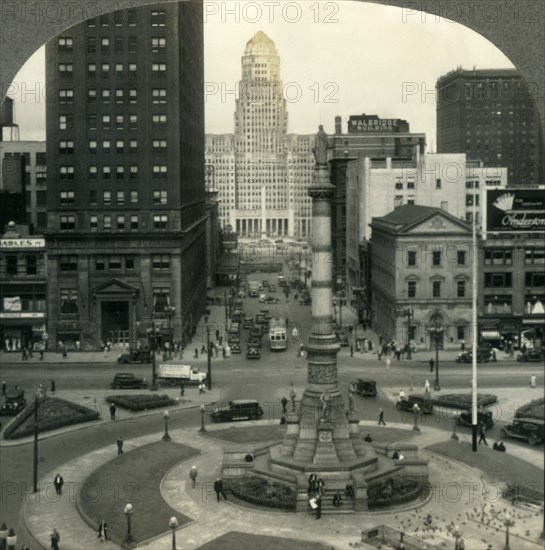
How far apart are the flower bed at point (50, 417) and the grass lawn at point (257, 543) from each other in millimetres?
18078

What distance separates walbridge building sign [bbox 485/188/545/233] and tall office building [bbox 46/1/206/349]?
34.9m

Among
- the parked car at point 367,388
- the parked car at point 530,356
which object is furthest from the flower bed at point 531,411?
the parked car at point 530,356

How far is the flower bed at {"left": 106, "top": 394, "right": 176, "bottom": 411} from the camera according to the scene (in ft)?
162

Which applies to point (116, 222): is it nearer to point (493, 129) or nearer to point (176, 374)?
point (176, 374)

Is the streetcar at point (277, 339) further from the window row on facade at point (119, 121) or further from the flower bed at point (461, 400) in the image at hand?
the flower bed at point (461, 400)

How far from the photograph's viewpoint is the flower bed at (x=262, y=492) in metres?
31.5

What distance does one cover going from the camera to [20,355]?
226 ft

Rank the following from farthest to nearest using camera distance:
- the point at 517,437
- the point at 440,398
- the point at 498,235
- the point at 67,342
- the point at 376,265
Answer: the point at 376,265 < the point at 67,342 < the point at 498,235 < the point at 440,398 < the point at 517,437

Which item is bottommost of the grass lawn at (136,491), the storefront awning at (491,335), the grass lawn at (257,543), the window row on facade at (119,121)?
the grass lawn at (257,543)

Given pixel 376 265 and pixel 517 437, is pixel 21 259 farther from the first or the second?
pixel 517 437

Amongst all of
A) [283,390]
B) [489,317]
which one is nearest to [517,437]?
[283,390]

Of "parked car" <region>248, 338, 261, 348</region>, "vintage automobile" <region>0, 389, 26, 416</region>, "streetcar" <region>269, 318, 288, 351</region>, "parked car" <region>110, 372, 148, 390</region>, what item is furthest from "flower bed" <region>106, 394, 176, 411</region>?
"streetcar" <region>269, 318, 288, 351</region>

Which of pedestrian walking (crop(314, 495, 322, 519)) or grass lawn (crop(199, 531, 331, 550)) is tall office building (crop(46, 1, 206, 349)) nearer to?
pedestrian walking (crop(314, 495, 322, 519))

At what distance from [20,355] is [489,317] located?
3763cm
